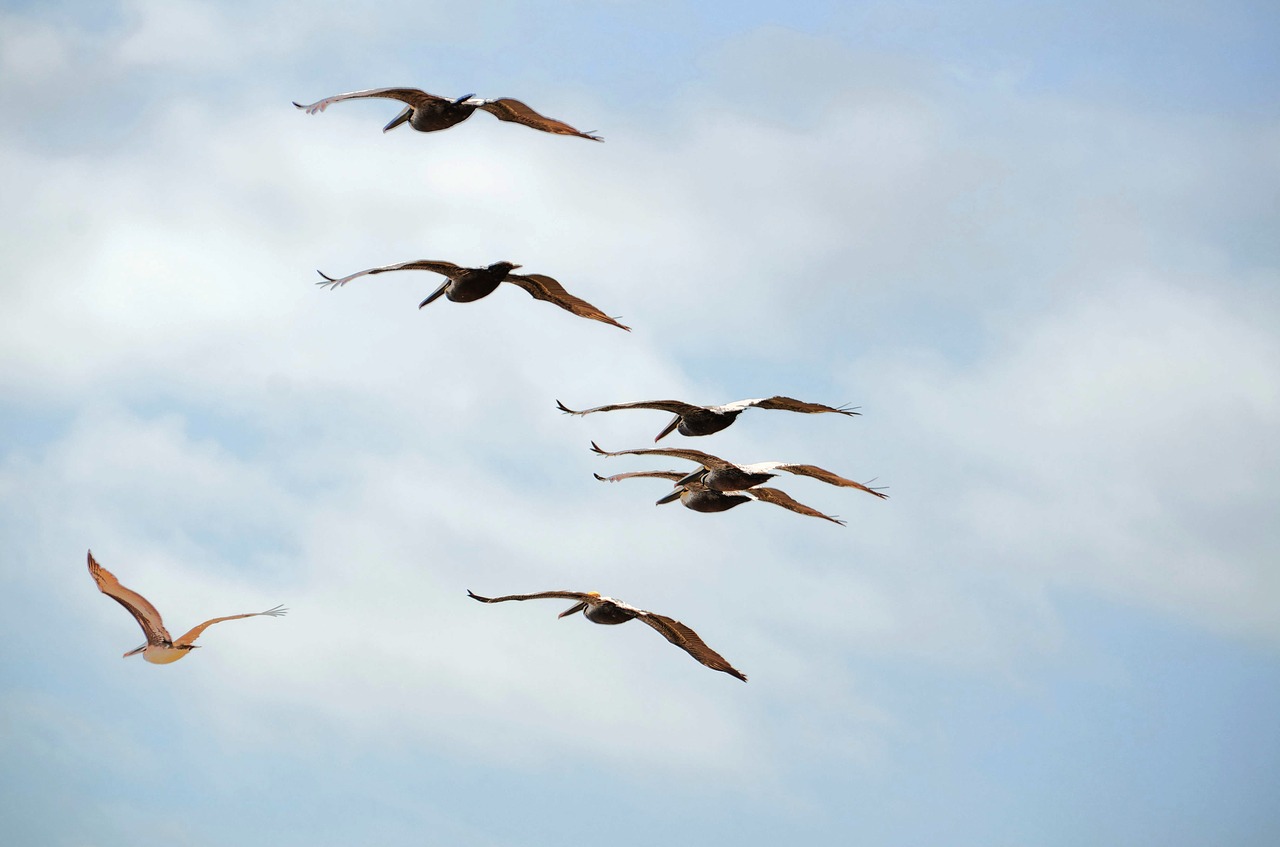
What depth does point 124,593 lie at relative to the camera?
141ft

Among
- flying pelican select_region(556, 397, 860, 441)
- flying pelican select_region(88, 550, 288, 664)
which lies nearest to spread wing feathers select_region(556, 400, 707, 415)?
flying pelican select_region(556, 397, 860, 441)

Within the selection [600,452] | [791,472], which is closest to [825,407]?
[791,472]

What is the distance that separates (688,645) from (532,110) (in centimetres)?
1340

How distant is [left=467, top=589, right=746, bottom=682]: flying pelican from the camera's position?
38.7 metres

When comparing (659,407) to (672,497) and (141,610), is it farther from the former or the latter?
(141,610)

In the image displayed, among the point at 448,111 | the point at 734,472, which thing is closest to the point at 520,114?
the point at 448,111

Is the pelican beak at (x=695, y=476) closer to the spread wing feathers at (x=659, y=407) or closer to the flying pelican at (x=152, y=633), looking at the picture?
the spread wing feathers at (x=659, y=407)

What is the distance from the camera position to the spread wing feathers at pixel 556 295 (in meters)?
38.7

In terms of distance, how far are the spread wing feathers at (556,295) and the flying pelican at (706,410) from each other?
2.21 meters

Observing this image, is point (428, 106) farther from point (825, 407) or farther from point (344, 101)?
point (825, 407)

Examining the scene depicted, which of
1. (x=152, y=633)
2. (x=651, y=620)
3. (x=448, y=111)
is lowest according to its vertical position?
(x=152, y=633)

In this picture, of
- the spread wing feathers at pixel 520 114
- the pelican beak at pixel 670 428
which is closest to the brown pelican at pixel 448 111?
the spread wing feathers at pixel 520 114

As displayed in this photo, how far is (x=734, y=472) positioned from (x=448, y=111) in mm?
10994

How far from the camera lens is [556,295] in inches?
1553
